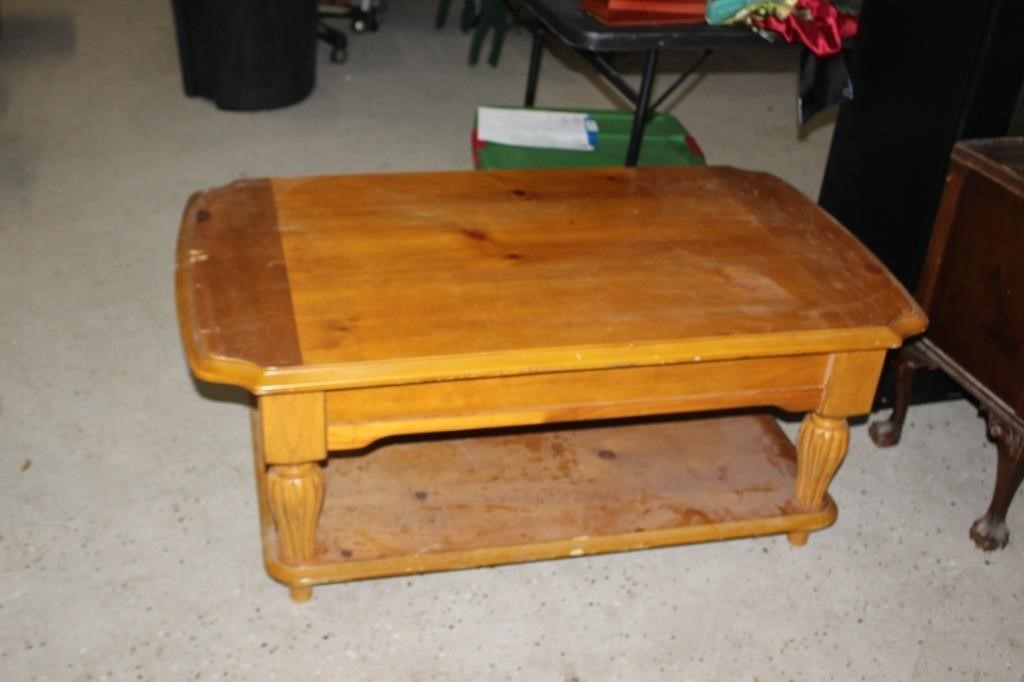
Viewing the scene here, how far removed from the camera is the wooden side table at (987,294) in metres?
1.77

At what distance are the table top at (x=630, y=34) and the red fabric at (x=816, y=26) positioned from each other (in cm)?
4

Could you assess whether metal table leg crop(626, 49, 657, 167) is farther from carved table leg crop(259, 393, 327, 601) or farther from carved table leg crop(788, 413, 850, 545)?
carved table leg crop(259, 393, 327, 601)

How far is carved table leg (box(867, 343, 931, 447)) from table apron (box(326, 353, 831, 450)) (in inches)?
17.4

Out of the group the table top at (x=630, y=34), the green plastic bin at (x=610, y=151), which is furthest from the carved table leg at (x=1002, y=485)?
the green plastic bin at (x=610, y=151)

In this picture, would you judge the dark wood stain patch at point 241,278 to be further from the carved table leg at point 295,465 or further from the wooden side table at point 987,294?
the wooden side table at point 987,294

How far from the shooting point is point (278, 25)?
128 inches

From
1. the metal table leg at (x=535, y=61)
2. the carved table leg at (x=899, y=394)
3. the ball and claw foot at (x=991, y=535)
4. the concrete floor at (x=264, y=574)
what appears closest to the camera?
the concrete floor at (x=264, y=574)

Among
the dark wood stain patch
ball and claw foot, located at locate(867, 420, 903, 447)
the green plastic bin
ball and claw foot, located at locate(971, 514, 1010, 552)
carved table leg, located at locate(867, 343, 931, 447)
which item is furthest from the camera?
the green plastic bin

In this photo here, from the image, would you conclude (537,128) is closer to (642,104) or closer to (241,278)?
(642,104)

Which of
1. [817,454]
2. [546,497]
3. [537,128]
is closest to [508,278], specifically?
[546,497]

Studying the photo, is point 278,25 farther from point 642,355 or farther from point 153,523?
point 642,355

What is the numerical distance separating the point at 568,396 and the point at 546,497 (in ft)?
0.96

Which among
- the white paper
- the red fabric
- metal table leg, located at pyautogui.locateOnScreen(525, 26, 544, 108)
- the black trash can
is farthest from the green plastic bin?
the black trash can

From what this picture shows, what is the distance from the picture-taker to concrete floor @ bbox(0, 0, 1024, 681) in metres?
1.61
